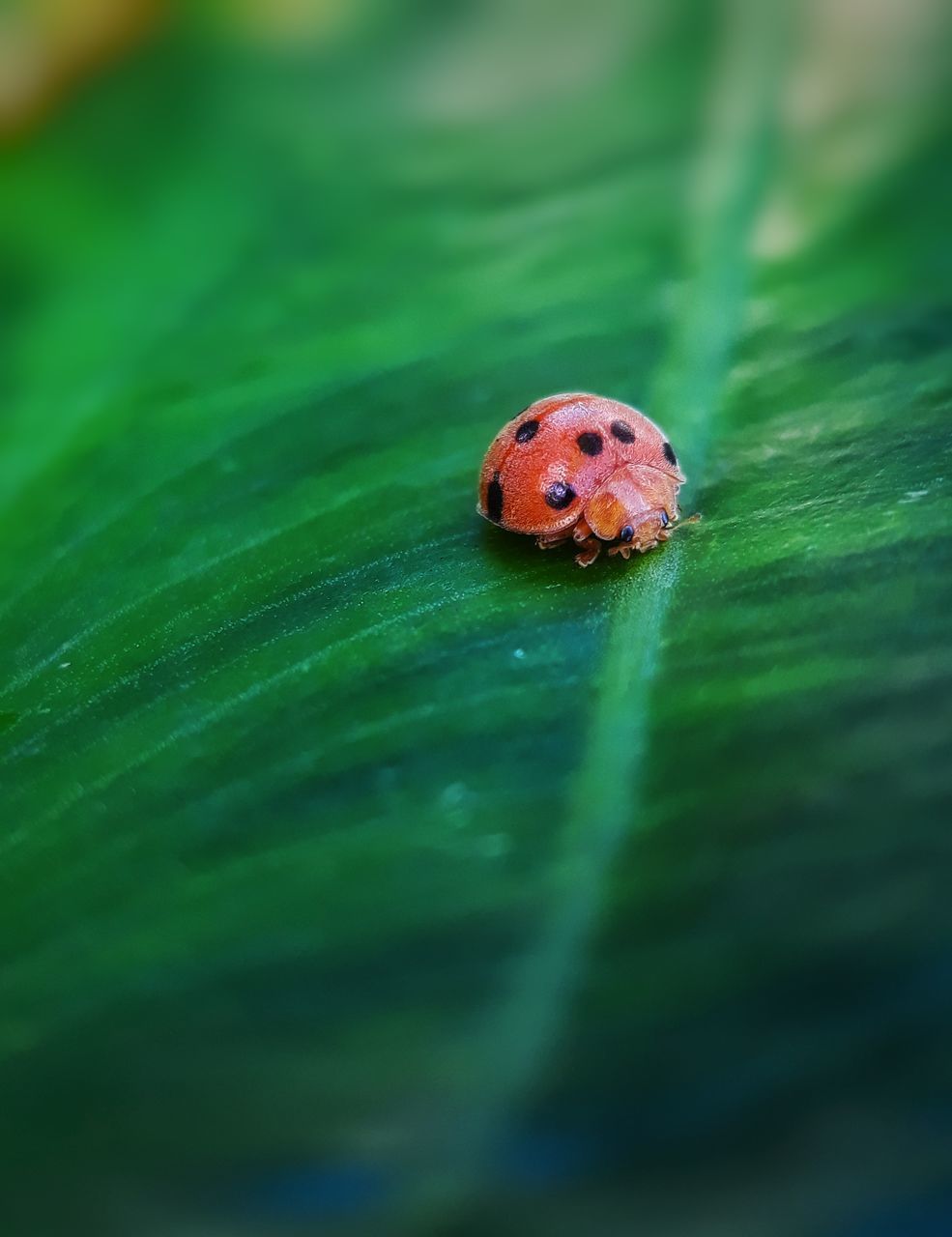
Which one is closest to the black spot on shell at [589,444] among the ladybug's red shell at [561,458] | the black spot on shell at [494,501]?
the ladybug's red shell at [561,458]

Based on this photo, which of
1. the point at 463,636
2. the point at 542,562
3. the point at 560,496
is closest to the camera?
the point at 463,636

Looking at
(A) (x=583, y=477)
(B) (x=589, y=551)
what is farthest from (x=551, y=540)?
(A) (x=583, y=477)

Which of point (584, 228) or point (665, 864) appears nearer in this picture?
point (665, 864)

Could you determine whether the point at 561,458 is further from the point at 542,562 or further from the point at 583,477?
the point at 542,562

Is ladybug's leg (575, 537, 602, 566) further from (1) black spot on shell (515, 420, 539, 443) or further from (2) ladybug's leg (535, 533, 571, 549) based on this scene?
(1) black spot on shell (515, 420, 539, 443)

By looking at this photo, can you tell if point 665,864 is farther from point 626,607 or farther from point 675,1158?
point 626,607

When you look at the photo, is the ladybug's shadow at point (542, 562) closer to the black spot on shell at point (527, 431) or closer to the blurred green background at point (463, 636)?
the blurred green background at point (463, 636)

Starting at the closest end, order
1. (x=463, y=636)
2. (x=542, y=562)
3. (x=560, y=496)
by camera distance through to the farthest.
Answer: (x=463, y=636) < (x=542, y=562) < (x=560, y=496)

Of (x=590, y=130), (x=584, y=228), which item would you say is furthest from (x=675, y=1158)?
(x=590, y=130)
